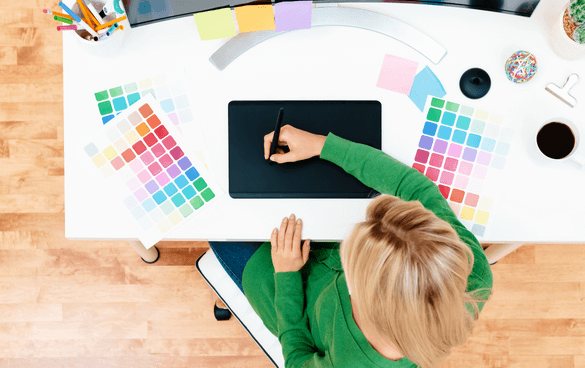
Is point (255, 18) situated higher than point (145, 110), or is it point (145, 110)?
point (255, 18)

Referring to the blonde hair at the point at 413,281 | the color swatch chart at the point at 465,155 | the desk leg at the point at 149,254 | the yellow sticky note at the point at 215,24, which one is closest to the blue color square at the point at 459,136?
the color swatch chart at the point at 465,155

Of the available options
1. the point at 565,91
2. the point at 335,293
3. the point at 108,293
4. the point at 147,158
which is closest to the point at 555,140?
the point at 565,91

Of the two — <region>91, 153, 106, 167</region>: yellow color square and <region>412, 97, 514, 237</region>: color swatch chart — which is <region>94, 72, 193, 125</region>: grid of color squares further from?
<region>412, 97, 514, 237</region>: color swatch chart

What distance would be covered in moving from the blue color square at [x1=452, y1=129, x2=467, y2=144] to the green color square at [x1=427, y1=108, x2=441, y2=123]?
0.17 ft

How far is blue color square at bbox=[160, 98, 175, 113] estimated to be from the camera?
36.4 inches

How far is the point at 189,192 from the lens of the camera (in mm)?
912

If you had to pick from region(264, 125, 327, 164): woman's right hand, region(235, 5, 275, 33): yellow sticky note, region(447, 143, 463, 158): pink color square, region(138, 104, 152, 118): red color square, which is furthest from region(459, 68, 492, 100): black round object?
region(138, 104, 152, 118): red color square

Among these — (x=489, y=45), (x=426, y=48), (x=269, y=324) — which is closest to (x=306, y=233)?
(x=269, y=324)

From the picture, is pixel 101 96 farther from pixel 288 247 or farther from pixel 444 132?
pixel 444 132

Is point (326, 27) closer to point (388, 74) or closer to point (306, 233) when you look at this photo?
point (388, 74)

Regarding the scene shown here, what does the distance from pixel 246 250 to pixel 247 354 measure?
0.63 m

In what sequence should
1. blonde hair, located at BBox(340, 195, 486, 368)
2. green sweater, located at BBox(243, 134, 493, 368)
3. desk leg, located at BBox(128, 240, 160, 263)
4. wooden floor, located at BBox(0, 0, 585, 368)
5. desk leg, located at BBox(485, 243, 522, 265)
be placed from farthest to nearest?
wooden floor, located at BBox(0, 0, 585, 368)
desk leg, located at BBox(128, 240, 160, 263)
desk leg, located at BBox(485, 243, 522, 265)
green sweater, located at BBox(243, 134, 493, 368)
blonde hair, located at BBox(340, 195, 486, 368)

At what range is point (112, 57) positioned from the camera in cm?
93

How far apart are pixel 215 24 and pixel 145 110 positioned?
0.82 feet
